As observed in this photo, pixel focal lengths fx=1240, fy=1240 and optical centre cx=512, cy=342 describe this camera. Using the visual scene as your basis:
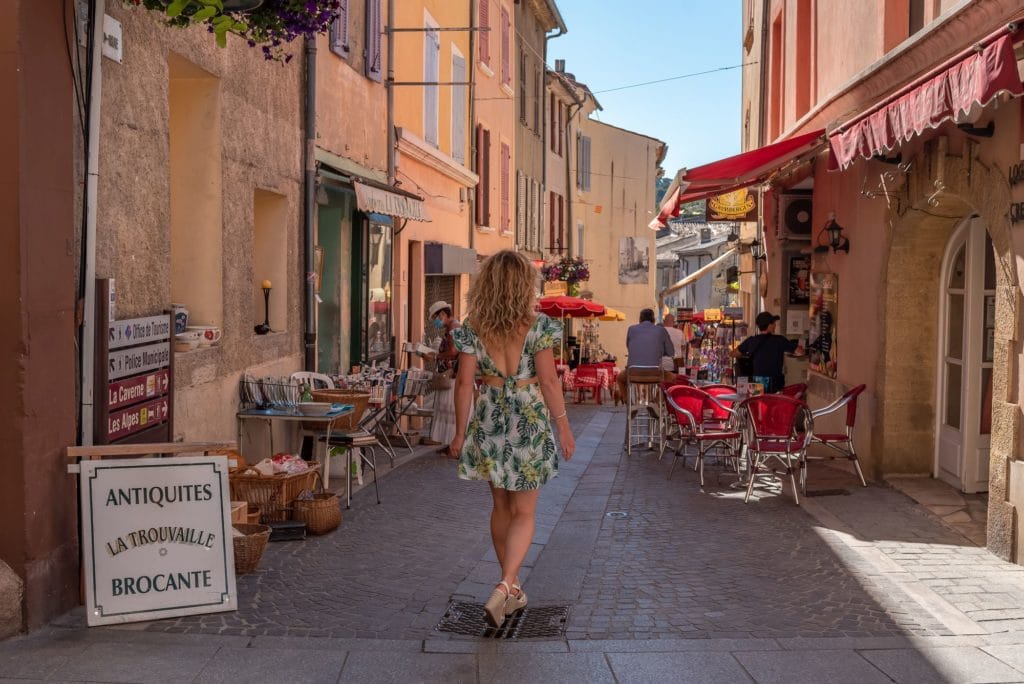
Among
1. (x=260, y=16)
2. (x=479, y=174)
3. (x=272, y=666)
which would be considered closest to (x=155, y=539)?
(x=272, y=666)

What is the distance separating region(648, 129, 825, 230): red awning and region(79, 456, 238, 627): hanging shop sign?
294 inches

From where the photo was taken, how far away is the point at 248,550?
267 inches

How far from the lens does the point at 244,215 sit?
944cm

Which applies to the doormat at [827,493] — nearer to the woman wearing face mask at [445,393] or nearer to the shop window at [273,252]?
the woman wearing face mask at [445,393]

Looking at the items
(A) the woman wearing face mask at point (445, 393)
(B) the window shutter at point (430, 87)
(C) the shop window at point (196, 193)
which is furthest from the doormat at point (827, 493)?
(B) the window shutter at point (430, 87)

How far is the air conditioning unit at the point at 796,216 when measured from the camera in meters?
16.6

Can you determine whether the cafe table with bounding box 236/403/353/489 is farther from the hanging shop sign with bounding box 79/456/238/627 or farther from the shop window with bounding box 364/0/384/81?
the shop window with bounding box 364/0/384/81

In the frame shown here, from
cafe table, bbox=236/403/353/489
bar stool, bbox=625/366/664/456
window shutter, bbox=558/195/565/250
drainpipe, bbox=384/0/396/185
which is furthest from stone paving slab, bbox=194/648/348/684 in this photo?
window shutter, bbox=558/195/565/250

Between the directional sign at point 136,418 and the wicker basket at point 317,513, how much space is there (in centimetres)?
121

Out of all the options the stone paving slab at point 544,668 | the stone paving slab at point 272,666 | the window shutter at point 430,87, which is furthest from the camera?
the window shutter at point 430,87

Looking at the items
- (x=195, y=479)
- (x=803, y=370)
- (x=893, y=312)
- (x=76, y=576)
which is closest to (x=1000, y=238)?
(x=893, y=312)

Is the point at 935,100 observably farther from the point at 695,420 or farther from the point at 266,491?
the point at 695,420

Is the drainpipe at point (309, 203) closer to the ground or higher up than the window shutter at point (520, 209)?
closer to the ground

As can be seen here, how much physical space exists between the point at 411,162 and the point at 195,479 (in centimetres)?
1117
